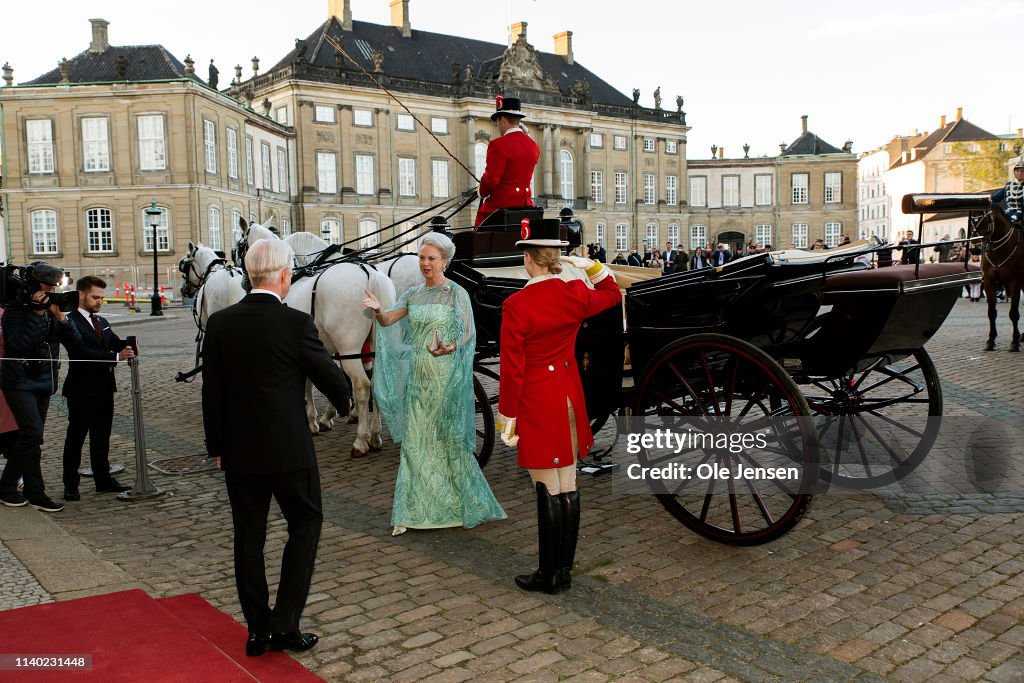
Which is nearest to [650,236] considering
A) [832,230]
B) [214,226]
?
[832,230]

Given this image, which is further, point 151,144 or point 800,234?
point 800,234

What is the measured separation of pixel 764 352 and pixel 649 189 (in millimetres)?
68108

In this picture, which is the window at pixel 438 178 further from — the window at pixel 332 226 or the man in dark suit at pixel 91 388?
the man in dark suit at pixel 91 388

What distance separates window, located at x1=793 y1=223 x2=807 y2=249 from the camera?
74875 mm

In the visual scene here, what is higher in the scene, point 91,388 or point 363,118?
point 363,118

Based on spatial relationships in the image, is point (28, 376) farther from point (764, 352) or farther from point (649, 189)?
point (649, 189)

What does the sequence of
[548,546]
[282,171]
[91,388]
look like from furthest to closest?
[282,171] < [91,388] < [548,546]

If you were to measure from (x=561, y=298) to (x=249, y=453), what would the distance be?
1.70 meters

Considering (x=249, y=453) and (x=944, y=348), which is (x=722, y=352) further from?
(x=944, y=348)

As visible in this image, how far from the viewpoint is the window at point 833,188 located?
7431 centimetres

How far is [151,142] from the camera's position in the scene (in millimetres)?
40969

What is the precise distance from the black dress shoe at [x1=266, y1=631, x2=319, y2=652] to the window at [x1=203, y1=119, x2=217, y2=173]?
135ft

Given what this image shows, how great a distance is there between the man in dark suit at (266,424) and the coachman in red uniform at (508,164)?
368cm

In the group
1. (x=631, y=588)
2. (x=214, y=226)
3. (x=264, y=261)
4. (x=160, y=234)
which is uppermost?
(x=214, y=226)
